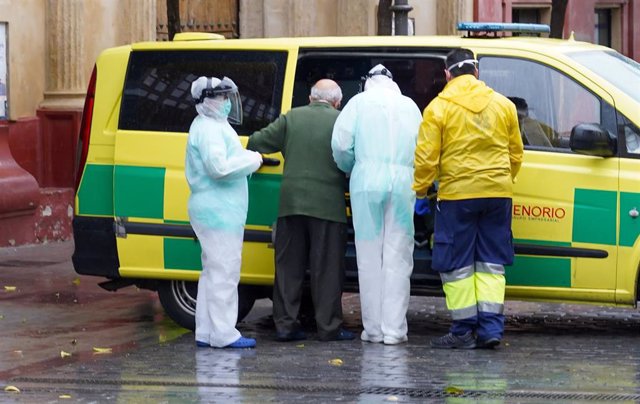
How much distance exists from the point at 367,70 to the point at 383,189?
0.91 metres

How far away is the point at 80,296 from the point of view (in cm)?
1270

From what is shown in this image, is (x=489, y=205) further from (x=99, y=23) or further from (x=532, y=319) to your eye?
(x=99, y=23)

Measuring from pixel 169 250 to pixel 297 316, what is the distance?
→ 93cm

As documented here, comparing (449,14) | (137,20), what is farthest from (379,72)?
(449,14)

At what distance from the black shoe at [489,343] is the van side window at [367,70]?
62.1 inches

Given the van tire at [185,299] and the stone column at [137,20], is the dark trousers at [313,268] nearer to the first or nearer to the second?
the van tire at [185,299]

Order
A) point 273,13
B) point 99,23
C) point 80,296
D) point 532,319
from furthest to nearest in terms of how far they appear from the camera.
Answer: point 273,13, point 99,23, point 80,296, point 532,319

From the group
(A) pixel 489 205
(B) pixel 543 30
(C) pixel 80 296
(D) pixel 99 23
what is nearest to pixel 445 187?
(A) pixel 489 205

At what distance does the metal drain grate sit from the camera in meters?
8.13

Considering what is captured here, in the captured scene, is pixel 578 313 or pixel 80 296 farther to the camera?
pixel 80 296

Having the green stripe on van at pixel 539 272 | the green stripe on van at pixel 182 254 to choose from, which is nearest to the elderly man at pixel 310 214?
the green stripe on van at pixel 182 254

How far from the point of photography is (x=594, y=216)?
9.78 m

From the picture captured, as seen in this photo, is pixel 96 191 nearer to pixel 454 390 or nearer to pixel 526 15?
pixel 454 390

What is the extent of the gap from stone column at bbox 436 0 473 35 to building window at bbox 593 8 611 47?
623cm
